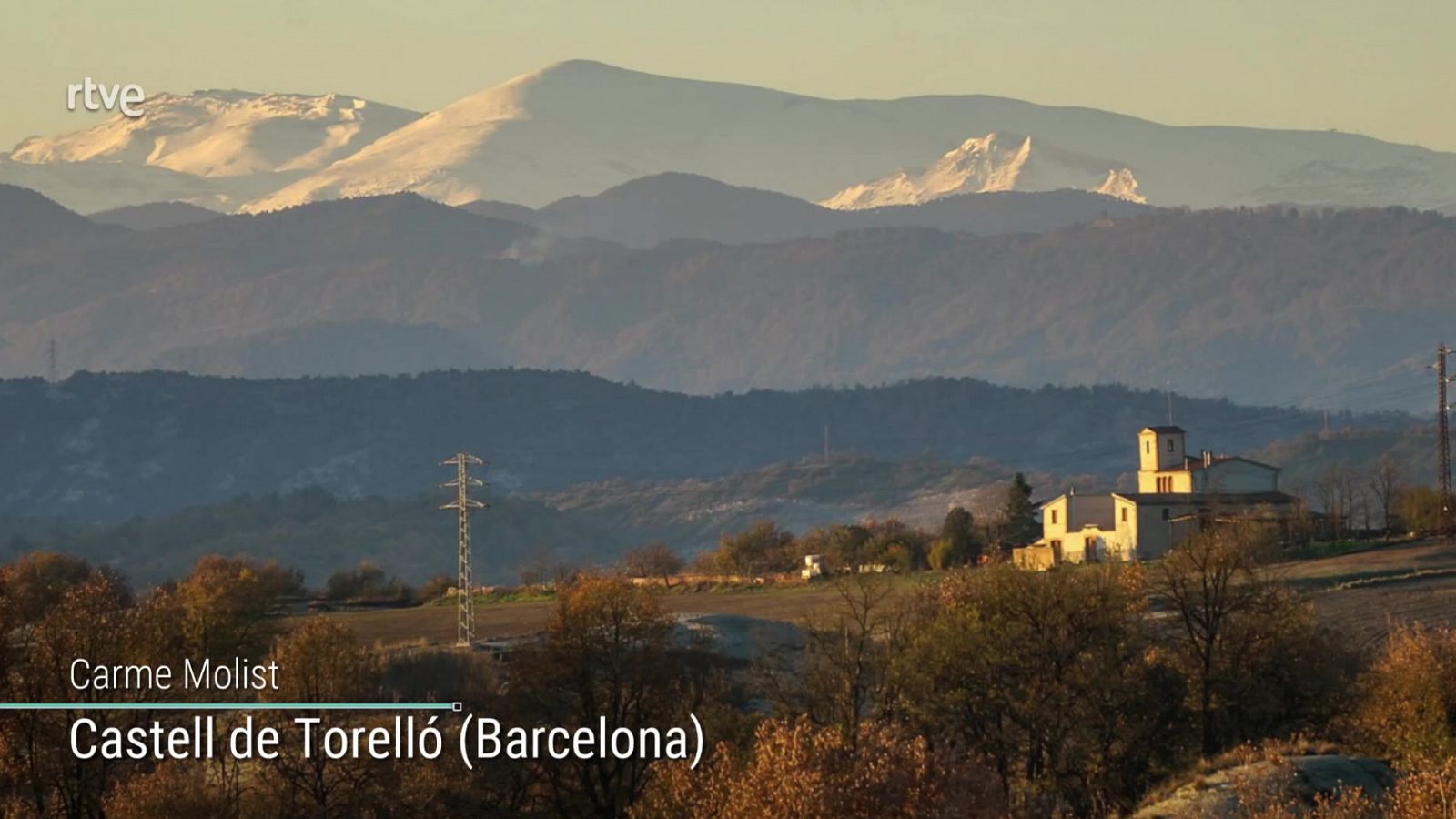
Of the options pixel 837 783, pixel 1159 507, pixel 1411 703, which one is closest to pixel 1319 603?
pixel 1159 507

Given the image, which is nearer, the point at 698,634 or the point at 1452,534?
the point at 698,634

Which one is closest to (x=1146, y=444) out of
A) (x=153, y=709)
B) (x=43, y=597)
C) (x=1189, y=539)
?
(x=1189, y=539)

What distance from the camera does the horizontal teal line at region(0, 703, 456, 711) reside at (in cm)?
6625

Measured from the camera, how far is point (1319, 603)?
3834 inches

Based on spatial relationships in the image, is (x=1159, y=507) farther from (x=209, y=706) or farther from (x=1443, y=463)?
(x=209, y=706)

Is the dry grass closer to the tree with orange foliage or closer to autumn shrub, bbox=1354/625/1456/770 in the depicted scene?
the tree with orange foliage

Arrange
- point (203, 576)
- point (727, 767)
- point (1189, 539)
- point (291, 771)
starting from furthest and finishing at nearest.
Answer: point (203, 576)
point (1189, 539)
point (291, 771)
point (727, 767)

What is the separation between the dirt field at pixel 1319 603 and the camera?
93438 millimetres

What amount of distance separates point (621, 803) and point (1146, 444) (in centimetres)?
7549

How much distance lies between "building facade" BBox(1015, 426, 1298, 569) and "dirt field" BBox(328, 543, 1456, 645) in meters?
7.45

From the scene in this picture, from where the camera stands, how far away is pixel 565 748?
68125 millimetres

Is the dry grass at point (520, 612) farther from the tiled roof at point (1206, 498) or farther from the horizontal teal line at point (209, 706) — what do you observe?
the horizontal teal line at point (209, 706)

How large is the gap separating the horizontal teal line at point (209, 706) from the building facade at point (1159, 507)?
4821cm

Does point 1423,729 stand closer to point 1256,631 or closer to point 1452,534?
point 1256,631
